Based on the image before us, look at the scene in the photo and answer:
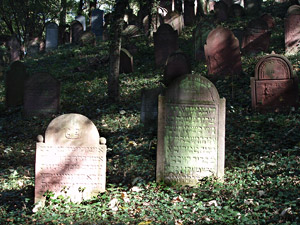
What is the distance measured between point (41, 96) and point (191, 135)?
647cm

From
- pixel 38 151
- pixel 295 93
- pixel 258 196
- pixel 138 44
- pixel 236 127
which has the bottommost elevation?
pixel 258 196

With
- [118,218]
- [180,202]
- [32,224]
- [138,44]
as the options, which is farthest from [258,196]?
[138,44]

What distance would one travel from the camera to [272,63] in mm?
8289

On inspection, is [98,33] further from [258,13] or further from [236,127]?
[236,127]

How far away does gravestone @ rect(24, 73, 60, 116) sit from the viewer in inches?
419

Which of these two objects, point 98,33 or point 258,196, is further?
point 98,33

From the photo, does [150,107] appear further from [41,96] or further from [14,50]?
[14,50]

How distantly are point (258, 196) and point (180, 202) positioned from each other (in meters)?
1.02

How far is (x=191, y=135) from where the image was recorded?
18.2 ft

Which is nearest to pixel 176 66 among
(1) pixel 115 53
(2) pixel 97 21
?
(1) pixel 115 53

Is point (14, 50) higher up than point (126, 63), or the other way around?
point (14, 50)

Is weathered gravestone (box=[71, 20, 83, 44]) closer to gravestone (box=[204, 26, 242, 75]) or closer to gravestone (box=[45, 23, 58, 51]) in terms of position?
gravestone (box=[45, 23, 58, 51])

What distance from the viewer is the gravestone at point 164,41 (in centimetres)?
1321

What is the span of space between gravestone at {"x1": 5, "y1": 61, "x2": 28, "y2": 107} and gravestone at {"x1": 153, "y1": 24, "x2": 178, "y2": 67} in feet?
15.9
